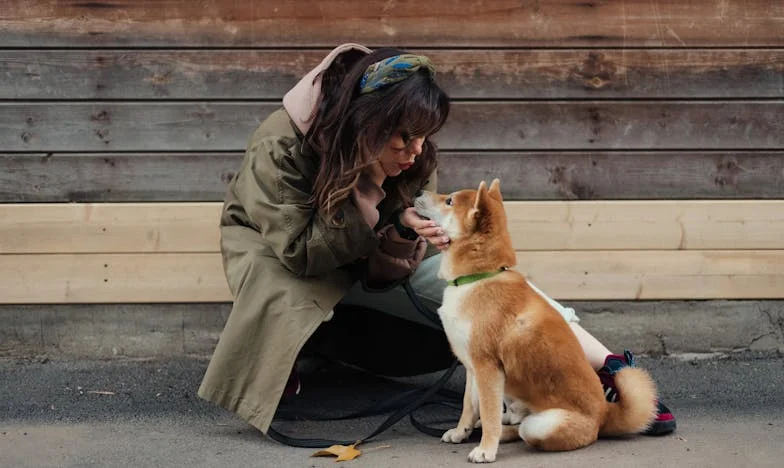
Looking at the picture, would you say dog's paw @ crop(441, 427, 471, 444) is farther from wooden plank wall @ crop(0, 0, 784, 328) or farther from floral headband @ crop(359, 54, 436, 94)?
wooden plank wall @ crop(0, 0, 784, 328)

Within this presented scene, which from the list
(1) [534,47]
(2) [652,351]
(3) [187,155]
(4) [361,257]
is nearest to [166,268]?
(3) [187,155]

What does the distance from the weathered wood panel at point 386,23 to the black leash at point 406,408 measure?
1305mm

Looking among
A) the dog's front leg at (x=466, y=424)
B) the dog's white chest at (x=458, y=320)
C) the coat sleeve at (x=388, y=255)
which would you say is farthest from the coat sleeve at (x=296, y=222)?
the dog's front leg at (x=466, y=424)

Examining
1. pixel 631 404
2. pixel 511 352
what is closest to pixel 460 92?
pixel 511 352

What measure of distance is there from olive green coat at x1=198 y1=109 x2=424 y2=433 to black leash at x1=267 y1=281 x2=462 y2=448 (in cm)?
19

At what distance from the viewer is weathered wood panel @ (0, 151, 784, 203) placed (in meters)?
4.43

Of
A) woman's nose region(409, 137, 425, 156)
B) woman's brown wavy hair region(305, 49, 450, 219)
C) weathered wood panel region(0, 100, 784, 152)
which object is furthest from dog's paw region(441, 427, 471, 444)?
weathered wood panel region(0, 100, 784, 152)

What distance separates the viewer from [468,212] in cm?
330

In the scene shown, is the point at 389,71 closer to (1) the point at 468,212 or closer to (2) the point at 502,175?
(1) the point at 468,212

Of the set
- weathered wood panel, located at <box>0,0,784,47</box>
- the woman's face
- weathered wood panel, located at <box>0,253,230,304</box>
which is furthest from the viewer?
weathered wood panel, located at <box>0,253,230,304</box>

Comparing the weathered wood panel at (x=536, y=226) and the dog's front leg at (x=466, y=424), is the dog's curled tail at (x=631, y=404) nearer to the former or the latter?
the dog's front leg at (x=466, y=424)

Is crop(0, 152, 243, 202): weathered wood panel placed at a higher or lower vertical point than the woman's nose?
lower

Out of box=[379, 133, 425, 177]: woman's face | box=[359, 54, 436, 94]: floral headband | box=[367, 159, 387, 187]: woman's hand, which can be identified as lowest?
box=[367, 159, 387, 187]: woman's hand

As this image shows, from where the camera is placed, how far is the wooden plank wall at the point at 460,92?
4348 millimetres
